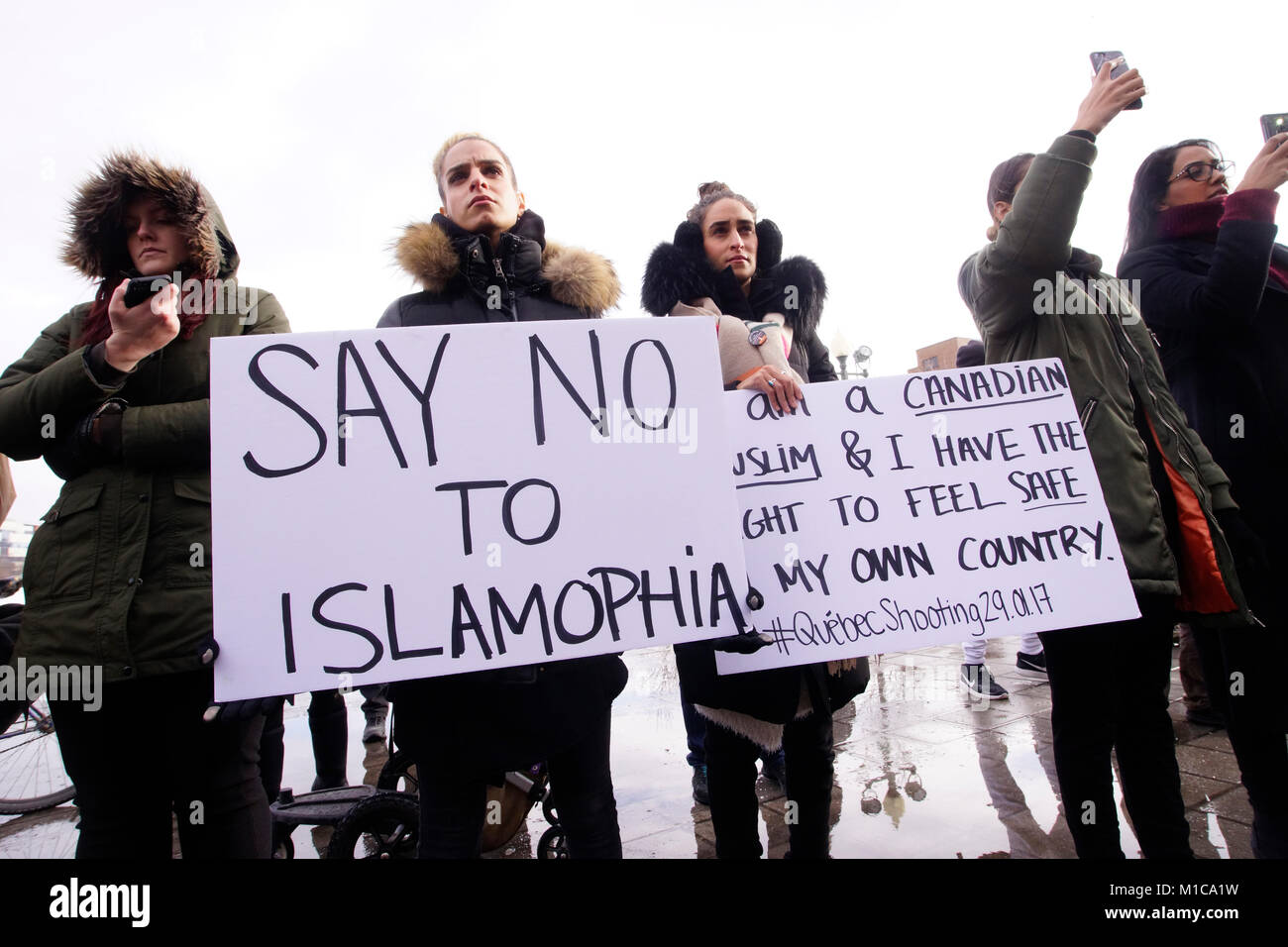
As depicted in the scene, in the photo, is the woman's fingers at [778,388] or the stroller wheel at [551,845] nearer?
the woman's fingers at [778,388]

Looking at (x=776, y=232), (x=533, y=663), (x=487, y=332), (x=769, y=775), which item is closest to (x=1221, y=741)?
(x=769, y=775)

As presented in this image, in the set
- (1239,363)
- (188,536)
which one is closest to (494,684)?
(188,536)

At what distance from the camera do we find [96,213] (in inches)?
70.1

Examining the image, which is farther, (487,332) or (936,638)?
(936,638)

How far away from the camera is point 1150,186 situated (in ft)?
7.94

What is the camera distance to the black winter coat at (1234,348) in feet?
6.90

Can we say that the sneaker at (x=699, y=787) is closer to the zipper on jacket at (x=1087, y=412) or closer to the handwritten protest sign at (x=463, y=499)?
the handwritten protest sign at (x=463, y=499)

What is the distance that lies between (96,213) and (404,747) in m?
1.56

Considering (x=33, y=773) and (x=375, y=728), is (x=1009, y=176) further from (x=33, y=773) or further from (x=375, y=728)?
(x=33, y=773)

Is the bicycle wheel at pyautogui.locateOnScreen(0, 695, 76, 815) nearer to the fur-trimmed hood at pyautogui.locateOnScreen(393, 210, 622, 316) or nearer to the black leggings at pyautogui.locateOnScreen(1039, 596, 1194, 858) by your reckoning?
the fur-trimmed hood at pyautogui.locateOnScreen(393, 210, 622, 316)

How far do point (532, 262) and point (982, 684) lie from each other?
4.32 meters

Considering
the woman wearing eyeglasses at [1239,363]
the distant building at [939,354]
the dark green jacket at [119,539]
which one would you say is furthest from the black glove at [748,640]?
the distant building at [939,354]

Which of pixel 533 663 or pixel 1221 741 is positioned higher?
Result: pixel 533 663
